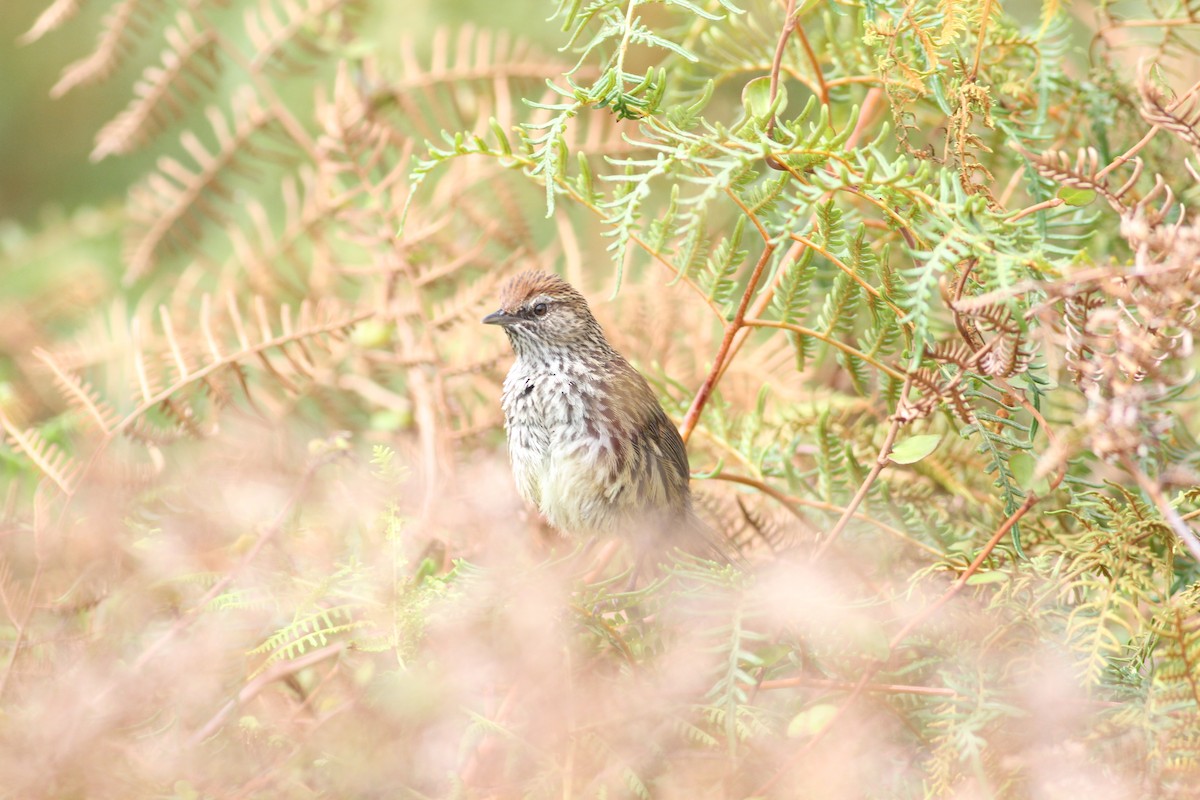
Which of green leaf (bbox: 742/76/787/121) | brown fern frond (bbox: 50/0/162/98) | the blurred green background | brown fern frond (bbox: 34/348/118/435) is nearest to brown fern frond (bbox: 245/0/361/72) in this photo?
brown fern frond (bbox: 50/0/162/98)

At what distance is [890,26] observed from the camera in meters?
1.73

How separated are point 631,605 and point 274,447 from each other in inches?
44.1

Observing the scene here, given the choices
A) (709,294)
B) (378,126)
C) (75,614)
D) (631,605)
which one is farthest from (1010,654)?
(378,126)

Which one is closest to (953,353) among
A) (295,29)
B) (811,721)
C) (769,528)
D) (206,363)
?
(811,721)

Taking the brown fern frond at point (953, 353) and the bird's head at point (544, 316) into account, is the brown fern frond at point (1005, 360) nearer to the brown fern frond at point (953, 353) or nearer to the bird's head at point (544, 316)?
the brown fern frond at point (953, 353)

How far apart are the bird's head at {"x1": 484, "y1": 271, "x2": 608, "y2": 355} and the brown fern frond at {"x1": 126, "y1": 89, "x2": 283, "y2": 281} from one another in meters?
0.97

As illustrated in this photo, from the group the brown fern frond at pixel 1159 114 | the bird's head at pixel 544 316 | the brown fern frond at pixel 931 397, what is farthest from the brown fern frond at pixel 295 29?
the brown fern frond at pixel 1159 114

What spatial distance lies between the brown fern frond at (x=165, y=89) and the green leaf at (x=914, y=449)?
2.35 meters

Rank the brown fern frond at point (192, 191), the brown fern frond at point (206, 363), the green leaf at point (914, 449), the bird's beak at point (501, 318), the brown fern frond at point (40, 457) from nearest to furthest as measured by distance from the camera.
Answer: the green leaf at point (914, 449), the brown fern frond at point (40, 457), the brown fern frond at point (206, 363), the bird's beak at point (501, 318), the brown fern frond at point (192, 191)

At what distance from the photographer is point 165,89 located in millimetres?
Result: 3189

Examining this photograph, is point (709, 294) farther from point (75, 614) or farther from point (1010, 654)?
point (75, 614)

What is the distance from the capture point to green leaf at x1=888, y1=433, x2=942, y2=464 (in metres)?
1.70

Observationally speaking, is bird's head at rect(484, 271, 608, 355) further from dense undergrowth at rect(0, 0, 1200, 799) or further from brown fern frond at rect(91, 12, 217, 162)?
brown fern frond at rect(91, 12, 217, 162)

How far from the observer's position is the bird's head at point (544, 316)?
3.00 m
